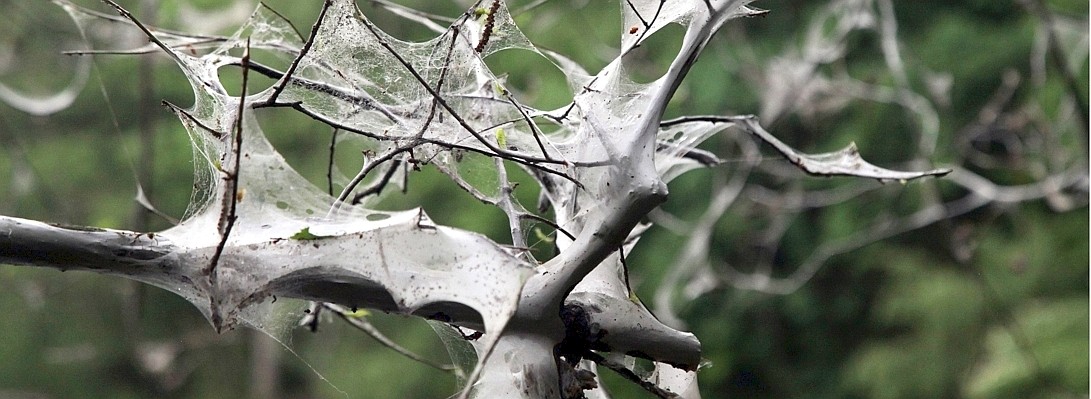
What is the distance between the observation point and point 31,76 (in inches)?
278

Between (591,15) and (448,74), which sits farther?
(591,15)

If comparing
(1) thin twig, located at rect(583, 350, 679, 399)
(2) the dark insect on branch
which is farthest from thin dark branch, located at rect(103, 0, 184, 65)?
(1) thin twig, located at rect(583, 350, 679, 399)

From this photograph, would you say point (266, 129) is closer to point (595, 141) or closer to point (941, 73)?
point (941, 73)

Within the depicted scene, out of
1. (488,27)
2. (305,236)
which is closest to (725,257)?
(488,27)

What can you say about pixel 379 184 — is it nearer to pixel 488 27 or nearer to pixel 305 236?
pixel 488 27

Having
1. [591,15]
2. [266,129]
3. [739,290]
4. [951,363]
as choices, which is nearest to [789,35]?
[591,15]

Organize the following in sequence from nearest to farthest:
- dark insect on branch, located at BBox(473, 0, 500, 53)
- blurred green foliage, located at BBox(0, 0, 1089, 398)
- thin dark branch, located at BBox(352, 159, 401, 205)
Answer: dark insect on branch, located at BBox(473, 0, 500, 53) < thin dark branch, located at BBox(352, 159, 401, 205) < blurred green foliage, located at BBox(0, 0, 1089, 398)

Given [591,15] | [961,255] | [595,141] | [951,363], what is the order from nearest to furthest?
[595,141], [961,255], [951,363], [591,15]

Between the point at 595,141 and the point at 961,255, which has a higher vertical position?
the point at 595,141

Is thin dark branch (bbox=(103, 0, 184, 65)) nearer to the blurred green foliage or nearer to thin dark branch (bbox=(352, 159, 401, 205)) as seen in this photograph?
thin dark branch (bbox=(352, 159, 401, 205))

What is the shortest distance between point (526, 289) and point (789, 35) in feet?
19.6

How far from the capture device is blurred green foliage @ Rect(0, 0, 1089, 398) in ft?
17.8

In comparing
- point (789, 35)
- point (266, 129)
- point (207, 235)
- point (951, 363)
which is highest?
point (207, 235)

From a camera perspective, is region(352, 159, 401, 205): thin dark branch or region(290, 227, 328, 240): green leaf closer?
region(290, 227, 328, 240): green leaf
